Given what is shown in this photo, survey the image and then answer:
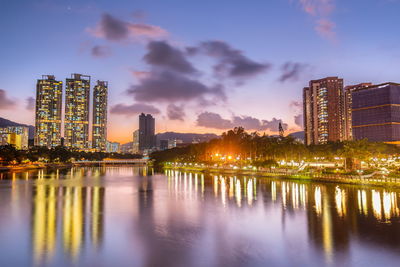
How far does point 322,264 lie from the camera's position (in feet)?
52.3

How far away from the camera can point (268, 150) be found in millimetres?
92125

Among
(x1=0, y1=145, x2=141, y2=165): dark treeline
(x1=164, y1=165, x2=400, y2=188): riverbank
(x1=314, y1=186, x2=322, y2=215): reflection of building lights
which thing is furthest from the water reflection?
(x1=0, y1=145, x2=141, y2=165): dark treeline

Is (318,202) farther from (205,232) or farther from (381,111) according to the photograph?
(381,111)

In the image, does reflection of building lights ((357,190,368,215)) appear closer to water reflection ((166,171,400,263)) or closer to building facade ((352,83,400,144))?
water reflection ((166,171,400,263))

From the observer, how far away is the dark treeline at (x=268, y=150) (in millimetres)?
68300

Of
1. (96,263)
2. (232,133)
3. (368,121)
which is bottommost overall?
(96,263)

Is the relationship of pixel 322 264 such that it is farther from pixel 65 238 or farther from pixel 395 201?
pixel 395 201

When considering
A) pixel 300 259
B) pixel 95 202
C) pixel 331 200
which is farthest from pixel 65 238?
pixel 331 200

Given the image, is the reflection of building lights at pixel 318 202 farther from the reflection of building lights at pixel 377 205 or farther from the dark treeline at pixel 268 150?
the dark treeline at pixel 268 150

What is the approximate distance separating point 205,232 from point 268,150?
7189 centimetres

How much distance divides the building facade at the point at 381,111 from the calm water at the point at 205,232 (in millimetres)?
171864

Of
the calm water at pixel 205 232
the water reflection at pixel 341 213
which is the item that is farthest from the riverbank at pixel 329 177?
the calm water at pixel 205 232

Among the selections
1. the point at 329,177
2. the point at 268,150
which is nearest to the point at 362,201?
the point at 329,177

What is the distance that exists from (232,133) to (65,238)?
4125 inches
